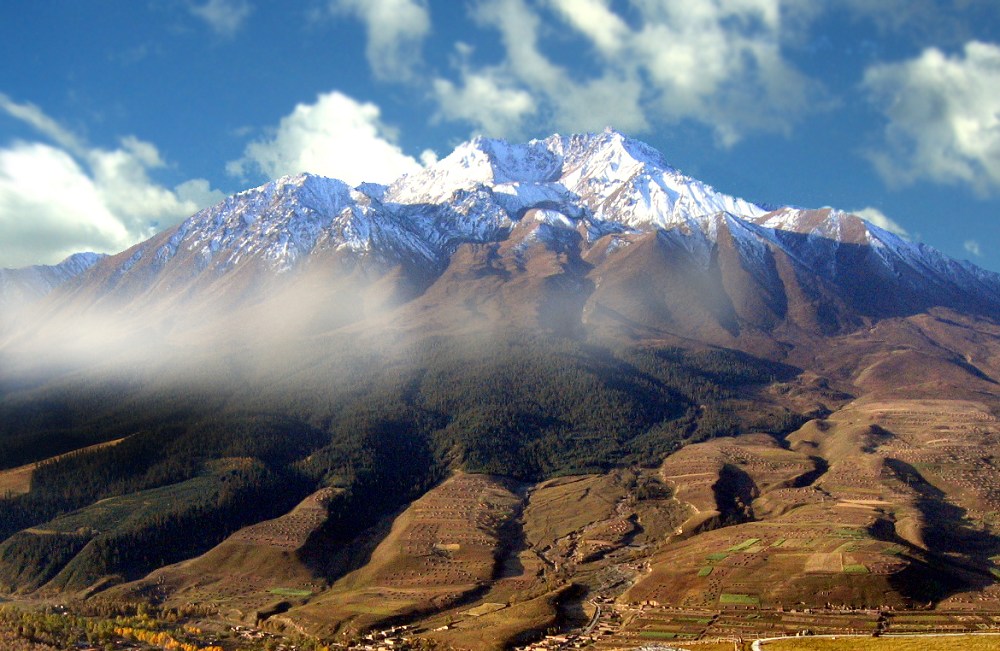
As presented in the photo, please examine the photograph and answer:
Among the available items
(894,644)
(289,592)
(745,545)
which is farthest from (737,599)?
(289,592)

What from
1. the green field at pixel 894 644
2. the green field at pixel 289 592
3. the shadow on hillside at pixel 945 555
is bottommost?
the green field at pixel 894 644

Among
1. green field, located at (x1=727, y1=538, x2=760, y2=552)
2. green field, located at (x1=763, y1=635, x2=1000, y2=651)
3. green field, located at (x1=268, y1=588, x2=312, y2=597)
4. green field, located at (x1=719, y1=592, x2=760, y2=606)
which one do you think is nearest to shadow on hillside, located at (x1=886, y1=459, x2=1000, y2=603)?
green field, located at (x1=719, y1=592, x2=760, y2=606)

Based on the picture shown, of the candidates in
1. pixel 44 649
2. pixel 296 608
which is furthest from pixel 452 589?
pixel 44 649

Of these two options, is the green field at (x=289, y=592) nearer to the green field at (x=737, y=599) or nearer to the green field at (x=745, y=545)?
the green field at (x=737, y=599)

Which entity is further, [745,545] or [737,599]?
[745,545]

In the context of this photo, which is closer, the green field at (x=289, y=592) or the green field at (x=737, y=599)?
the green field at (x=737, y=599)

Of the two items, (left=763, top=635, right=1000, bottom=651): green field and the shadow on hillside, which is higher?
the shadow on hillside

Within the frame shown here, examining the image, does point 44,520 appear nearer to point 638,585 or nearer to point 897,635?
point 638,585

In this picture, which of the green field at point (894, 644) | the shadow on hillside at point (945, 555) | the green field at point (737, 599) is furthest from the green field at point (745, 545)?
the green field at point (894, 644)

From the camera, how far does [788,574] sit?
13962 cm

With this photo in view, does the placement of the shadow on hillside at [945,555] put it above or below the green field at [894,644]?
above

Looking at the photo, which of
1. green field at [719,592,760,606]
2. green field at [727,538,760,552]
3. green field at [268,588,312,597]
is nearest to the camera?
green field at [719,592,760,606]

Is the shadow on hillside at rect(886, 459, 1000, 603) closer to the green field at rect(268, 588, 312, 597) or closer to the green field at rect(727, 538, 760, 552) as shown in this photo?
the green field at rect(727, 538, 760, 552)

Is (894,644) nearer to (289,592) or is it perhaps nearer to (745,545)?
(745,545)
